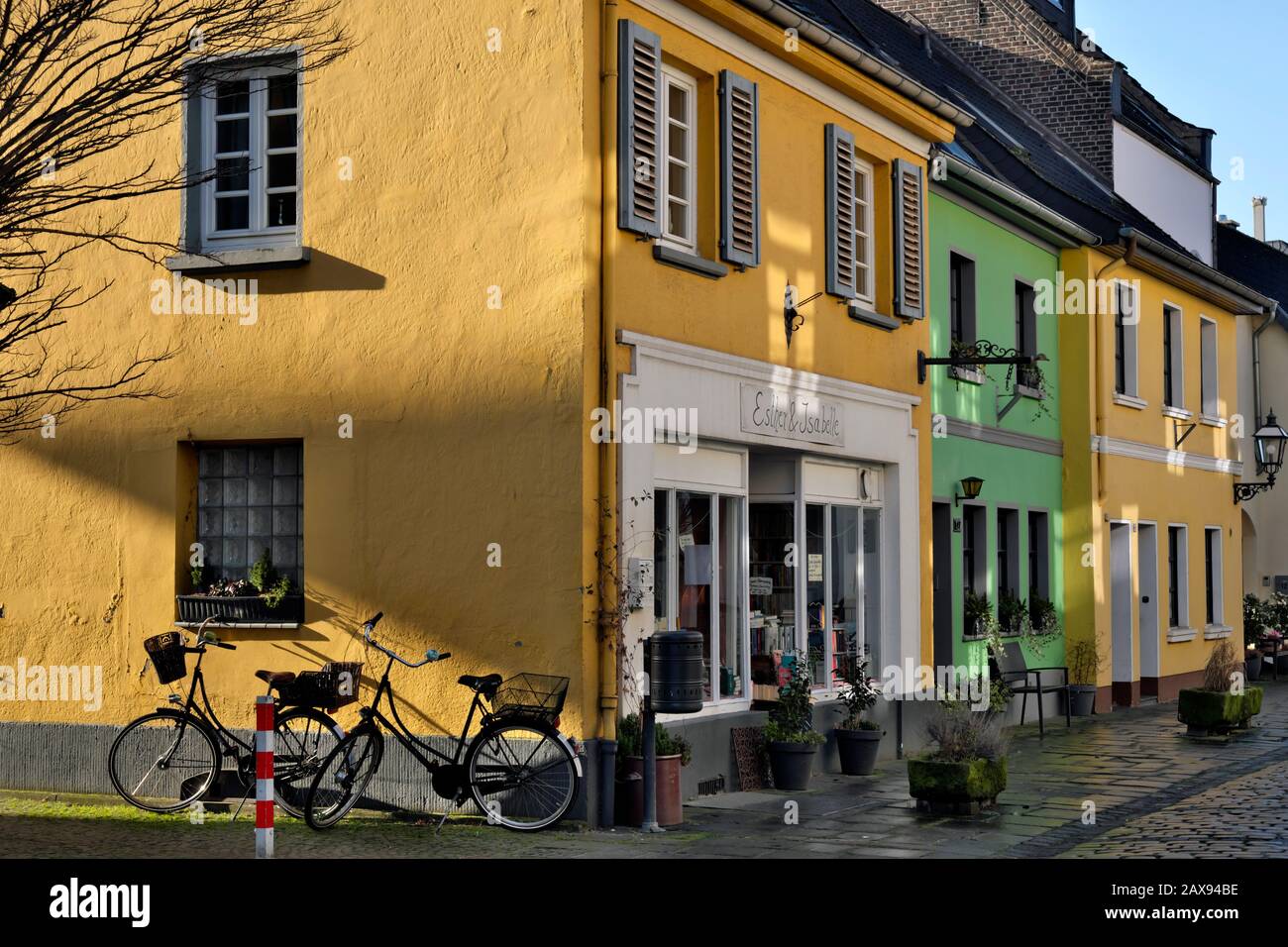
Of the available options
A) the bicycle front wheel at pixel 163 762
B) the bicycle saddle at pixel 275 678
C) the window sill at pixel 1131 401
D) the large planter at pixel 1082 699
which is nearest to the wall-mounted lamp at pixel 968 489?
the large planter at pixel 1082 699

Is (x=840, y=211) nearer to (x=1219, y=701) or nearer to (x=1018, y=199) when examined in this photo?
(x=1018, y=199)

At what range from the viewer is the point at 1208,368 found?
2834cm

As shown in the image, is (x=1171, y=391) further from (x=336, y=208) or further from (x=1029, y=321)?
(x=336, y=208)

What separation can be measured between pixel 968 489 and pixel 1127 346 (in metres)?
6.11

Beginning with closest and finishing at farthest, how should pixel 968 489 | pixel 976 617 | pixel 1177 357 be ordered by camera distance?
1. pixel 968 489
2. pixel 976 617
3. pixel 1177 357

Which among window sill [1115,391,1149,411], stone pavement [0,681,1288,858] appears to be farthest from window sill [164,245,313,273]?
window sill [1115,391,1149,411]

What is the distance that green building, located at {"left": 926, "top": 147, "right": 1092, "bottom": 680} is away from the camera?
19.7m

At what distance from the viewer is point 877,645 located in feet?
55.2

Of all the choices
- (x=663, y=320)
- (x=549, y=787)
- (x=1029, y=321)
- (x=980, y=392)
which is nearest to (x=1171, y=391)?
(x=1029, y=321)

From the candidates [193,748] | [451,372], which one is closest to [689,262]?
[451,372]

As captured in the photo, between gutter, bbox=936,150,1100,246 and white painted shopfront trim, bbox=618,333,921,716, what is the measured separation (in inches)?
117

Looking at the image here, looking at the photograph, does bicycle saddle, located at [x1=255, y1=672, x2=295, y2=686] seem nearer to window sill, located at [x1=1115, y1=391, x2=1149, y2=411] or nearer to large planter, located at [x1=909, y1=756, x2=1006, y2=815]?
large planter, located at [x1=909, y1=756, x2=1006, y2=815]

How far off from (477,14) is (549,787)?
210 inches
